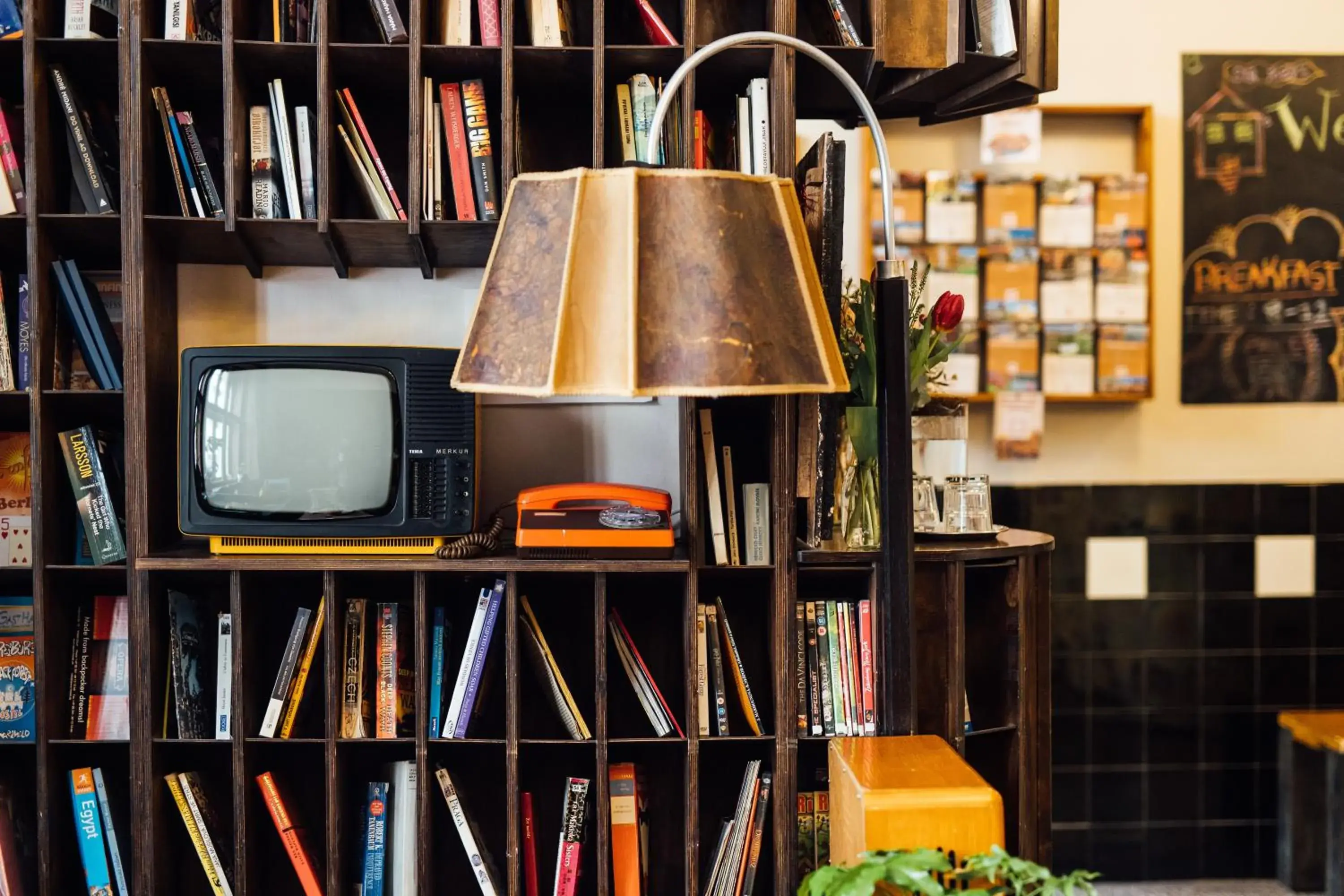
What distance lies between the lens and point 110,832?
2051mm

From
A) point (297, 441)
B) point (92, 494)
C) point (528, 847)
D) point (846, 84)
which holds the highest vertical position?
point (846, 84)

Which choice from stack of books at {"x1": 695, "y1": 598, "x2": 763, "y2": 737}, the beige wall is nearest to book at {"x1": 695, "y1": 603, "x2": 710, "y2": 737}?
stack of books at {"x1": 695, "y1": 598, "x2": 763, "y2": 737}

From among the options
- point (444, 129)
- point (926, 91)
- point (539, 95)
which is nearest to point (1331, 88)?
point (926, 91)

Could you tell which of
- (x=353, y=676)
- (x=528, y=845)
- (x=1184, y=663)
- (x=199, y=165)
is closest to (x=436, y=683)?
(x=353, y=676)

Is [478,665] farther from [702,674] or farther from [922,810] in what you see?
[922,810]

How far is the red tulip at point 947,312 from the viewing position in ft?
6.75

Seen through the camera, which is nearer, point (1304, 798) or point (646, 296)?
point (646, 296)

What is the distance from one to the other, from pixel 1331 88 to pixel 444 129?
8.76 ft

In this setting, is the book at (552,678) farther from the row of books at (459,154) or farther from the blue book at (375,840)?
the row of books at (459,154)

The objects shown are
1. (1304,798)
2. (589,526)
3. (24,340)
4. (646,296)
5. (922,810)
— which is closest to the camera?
(646,296)

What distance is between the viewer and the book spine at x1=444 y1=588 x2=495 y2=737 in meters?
1.99

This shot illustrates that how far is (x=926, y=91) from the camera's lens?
7.02 feet

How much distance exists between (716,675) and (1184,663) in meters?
1.85

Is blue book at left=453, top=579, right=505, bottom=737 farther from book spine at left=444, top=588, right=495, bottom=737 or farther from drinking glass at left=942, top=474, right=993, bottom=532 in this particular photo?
drinking glass at left=942, top=474, right=993, bottom=532
